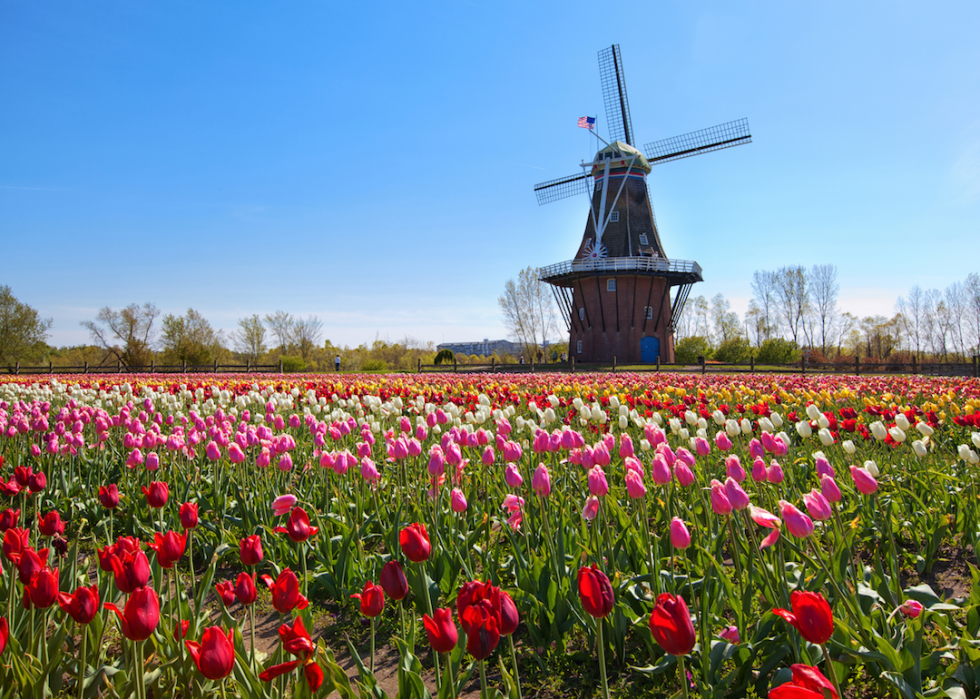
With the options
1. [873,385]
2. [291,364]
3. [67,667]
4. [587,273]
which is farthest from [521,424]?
[291,364]

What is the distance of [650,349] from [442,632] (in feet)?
119

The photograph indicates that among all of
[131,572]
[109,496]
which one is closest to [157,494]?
[109,496]

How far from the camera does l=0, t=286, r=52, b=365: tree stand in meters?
41.4

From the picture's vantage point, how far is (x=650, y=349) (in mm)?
35969

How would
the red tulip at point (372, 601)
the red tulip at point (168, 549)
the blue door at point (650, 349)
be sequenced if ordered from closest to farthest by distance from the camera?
the red tulip at point (372, 601), the red tulip at point (168, 549), the blue door at point (650, 349)

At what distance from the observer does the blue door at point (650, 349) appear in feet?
117

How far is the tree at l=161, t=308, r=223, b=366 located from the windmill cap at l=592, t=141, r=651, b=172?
29.5 metres

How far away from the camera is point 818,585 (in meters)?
2.42

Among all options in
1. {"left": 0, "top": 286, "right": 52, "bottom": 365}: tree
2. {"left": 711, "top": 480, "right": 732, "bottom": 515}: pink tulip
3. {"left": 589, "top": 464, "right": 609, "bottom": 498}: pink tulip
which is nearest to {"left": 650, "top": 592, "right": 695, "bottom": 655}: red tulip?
{"left": 711, "top": 480, "right": 732, "bottom": 515}: pink tulip

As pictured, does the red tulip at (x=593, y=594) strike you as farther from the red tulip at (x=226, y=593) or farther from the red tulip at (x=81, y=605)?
the red tulip at (x=81, y=605)

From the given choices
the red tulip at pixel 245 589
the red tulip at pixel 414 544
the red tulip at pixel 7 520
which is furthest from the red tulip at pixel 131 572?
the red tulip at pixel 7 520

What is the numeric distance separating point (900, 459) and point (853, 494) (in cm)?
112

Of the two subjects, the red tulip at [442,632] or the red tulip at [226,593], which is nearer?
the red tulip at [442,632]

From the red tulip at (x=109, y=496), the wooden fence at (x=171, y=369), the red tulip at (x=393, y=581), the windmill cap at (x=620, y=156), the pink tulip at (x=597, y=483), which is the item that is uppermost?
the windmill cap at (x=620, y=156)
